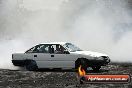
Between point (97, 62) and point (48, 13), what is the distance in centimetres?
3520

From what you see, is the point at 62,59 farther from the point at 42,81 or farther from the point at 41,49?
the point at 42,81

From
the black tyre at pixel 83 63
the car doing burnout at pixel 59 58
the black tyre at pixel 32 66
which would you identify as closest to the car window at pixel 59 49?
the car doing burnout at pixel 59 58

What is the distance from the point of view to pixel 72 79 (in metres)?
13.6

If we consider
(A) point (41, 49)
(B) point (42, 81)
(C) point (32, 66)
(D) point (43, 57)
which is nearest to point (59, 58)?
(D) point (43, 57)

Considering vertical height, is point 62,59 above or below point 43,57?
below

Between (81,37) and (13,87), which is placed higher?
(81,37)

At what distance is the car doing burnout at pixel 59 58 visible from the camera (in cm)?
1602

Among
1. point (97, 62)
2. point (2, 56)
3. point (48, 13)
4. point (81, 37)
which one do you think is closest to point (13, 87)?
point (97, 62)

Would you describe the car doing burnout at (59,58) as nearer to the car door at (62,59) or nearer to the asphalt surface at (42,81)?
the car door at (62,59)

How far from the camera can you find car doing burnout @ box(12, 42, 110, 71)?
1602 cm

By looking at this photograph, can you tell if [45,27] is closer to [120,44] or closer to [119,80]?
[120,44]

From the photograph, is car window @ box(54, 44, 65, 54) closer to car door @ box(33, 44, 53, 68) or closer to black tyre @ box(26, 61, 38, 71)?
car door @ box(33, 44, 53, 68)

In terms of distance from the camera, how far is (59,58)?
16406 millimetres

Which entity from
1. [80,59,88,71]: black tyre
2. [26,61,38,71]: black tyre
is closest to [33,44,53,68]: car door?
[26,61,38,71]: black tyre
